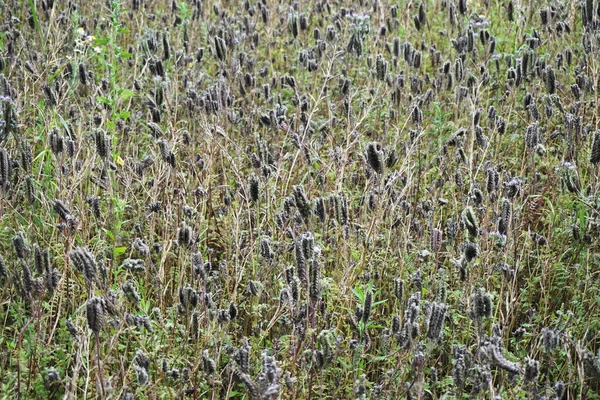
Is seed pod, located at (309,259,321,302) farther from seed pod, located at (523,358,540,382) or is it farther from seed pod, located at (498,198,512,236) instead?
seed pod, located at (498,198,512,236)

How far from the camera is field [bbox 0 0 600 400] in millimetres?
2434

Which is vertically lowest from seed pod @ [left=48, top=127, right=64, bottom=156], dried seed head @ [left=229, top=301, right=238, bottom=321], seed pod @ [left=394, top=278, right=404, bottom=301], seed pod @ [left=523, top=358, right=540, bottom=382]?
dried seed head @ [left=229, top=301, right=238, bottom=321]

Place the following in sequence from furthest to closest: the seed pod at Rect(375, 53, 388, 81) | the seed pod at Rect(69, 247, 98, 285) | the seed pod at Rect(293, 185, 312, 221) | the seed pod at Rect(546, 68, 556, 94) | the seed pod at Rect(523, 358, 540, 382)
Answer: the seed pod at Rect(375, 53, 388, 81)
the seed pod at Rect(546, 68, 556, 94)
the seed pod at Rect(293, 185, 312, 221)
the seed pod at Rect(69, 247, 98, 285)
the seed pod at Rect(523, 358, 540, 382)

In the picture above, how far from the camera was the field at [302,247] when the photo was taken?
2.43 m

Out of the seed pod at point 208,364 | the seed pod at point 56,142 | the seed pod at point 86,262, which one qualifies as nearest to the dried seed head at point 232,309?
the seed pod at point 208,364

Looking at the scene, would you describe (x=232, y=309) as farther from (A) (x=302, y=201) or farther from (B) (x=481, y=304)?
(B) (x=481, y=304)

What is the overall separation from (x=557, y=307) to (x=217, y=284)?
143 centimetres

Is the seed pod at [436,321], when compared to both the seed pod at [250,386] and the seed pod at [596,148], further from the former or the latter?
the seed pod at [596,148]

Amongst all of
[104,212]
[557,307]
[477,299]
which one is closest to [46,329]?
[104,212]

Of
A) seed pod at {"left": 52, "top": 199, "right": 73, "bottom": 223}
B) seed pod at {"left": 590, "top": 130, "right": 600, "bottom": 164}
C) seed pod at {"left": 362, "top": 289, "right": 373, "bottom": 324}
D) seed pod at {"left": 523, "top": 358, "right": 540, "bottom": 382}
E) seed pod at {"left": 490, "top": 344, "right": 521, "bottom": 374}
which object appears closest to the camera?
seed pod at {"left": 490, "top": 344, "right": 521, "bottom": 374}

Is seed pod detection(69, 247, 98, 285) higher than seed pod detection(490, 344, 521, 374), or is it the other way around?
seed pod detection(69, 247, 98, 285)

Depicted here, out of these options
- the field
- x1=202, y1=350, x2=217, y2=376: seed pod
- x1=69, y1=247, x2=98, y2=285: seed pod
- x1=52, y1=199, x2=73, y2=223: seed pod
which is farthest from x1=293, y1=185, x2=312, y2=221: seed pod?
x1=52, y1=199, x2=73, y2=223: seed pod

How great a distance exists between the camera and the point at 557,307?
3.11 meters

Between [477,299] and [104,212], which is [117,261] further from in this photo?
[477,299]
